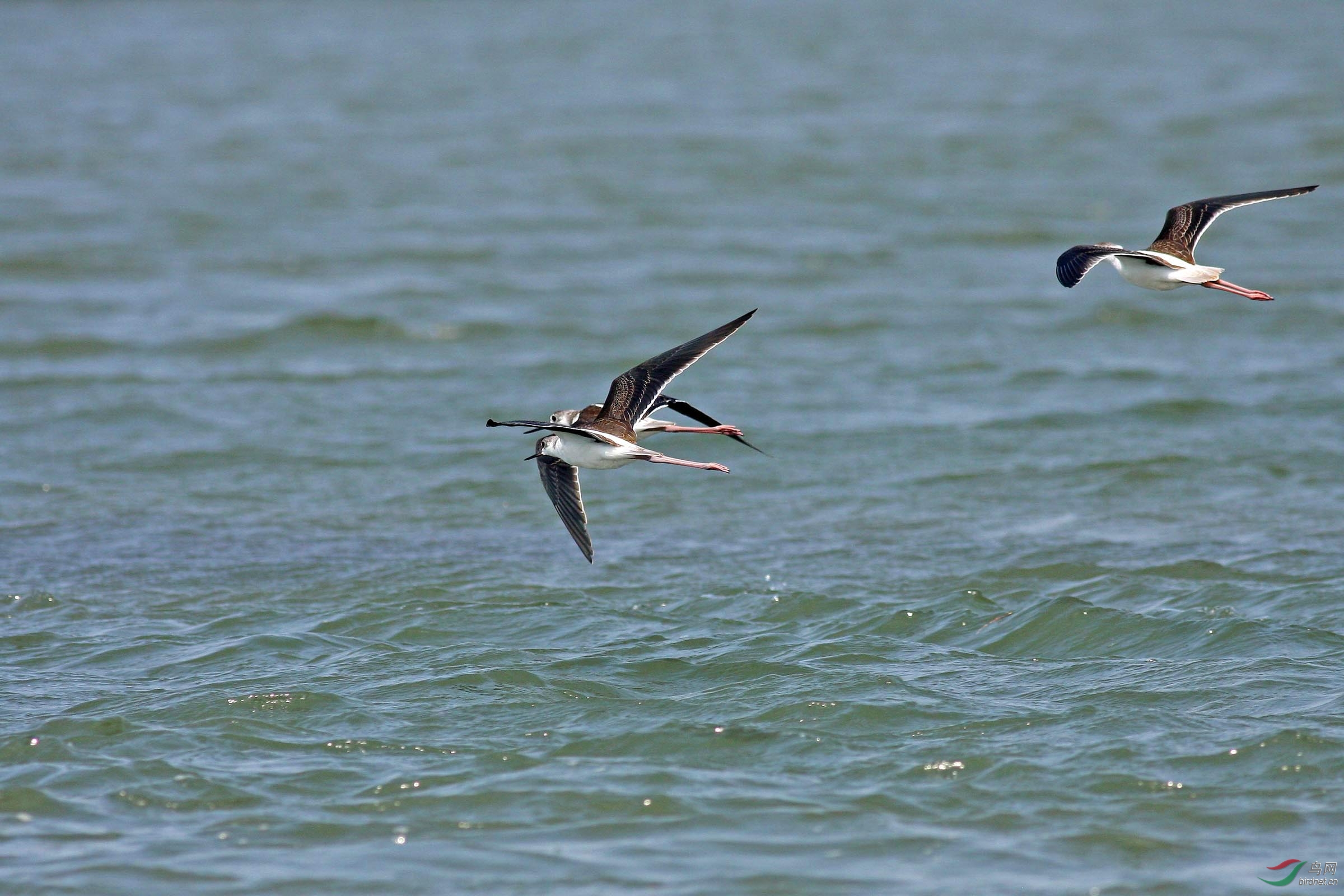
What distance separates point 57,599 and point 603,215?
14.7 meters

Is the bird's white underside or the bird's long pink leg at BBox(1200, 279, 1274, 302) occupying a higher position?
the bird's white underside

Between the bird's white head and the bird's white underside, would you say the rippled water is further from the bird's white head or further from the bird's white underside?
the bird's white underside

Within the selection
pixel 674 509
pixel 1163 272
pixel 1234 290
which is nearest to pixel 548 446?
pixel 674 509

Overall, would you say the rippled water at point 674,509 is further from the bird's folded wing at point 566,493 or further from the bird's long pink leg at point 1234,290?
the bird's long pink leg at point 1234,290

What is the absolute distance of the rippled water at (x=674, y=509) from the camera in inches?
298

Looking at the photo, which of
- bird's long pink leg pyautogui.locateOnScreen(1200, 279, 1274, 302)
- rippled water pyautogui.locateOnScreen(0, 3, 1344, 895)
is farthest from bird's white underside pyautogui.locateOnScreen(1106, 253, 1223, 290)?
rippled water pyautogui.locateOnScreen(0, 3, 1344, 895)

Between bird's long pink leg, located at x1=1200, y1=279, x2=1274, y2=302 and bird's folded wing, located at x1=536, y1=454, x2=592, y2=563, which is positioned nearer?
bird's folded wing, located at x1=536, y1=454, x2=592, y2=563

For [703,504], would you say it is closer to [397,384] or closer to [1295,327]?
[397,384]

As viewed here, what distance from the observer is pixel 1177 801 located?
7.55m

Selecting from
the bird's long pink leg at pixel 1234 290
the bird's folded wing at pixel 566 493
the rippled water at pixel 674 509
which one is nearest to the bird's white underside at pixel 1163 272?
the bird's long pink leg at pixel 1234 290

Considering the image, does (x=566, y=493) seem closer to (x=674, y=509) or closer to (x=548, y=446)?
(x=548, y=446)

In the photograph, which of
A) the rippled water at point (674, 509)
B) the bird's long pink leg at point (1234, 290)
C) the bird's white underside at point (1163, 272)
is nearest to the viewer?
the rippled water at point (674, 509)

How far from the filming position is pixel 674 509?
13211 millimetres

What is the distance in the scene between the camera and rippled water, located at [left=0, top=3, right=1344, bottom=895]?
24.8ft
